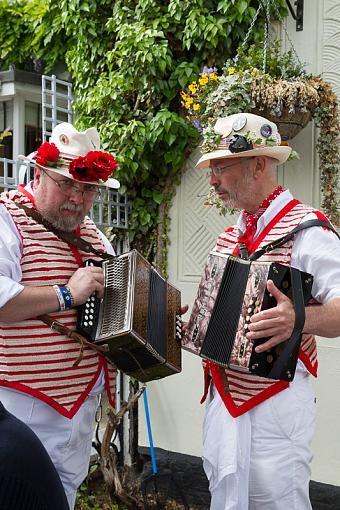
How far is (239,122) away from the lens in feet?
8.91

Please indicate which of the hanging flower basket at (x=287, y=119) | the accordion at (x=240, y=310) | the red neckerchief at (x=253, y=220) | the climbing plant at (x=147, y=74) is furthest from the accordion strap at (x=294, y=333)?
the climbing plant at (x=147, y=74)

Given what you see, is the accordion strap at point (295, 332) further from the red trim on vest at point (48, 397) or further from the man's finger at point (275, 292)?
the red trim on vest at point (48, 397)

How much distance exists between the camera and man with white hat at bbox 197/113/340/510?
96.8 inches

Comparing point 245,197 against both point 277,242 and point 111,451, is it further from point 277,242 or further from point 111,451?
point 111,451

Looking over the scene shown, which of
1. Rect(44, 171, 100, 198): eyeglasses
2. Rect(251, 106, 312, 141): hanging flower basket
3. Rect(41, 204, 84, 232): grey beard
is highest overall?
Rect(251, 106, 312, 141): hanging flower basket

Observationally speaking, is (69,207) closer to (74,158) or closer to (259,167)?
(74,158)

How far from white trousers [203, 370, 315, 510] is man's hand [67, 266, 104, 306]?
2.39ft

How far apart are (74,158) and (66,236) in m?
0.33

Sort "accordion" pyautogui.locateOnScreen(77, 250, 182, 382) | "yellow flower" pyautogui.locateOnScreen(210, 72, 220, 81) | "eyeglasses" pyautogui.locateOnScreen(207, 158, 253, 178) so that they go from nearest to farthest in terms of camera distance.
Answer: "accordion" pyautogui.locateOnScreen(77, 250, 182, 382) < "eyeglasses" pyautogui.locateOnScreen(207, 158, 253, 178) < "yellow flower" pyautogui.locateOnScreen(210, 72, 220, 81)

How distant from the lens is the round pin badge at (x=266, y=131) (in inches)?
106

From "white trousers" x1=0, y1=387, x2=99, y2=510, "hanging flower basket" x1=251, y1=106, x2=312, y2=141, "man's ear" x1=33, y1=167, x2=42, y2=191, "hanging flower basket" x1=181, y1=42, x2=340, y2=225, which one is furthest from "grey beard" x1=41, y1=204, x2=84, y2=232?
"hanging flower basket" x1=251, y1=106, x2=312, y2=141

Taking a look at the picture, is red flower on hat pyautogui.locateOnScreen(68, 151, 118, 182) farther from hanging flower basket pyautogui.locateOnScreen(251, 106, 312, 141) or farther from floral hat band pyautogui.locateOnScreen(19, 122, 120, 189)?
hanging flower basket pyautogui.locateOnScreen(251, 106, 312, 141)

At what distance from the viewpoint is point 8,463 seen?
1.23 m

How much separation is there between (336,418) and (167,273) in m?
1.46
